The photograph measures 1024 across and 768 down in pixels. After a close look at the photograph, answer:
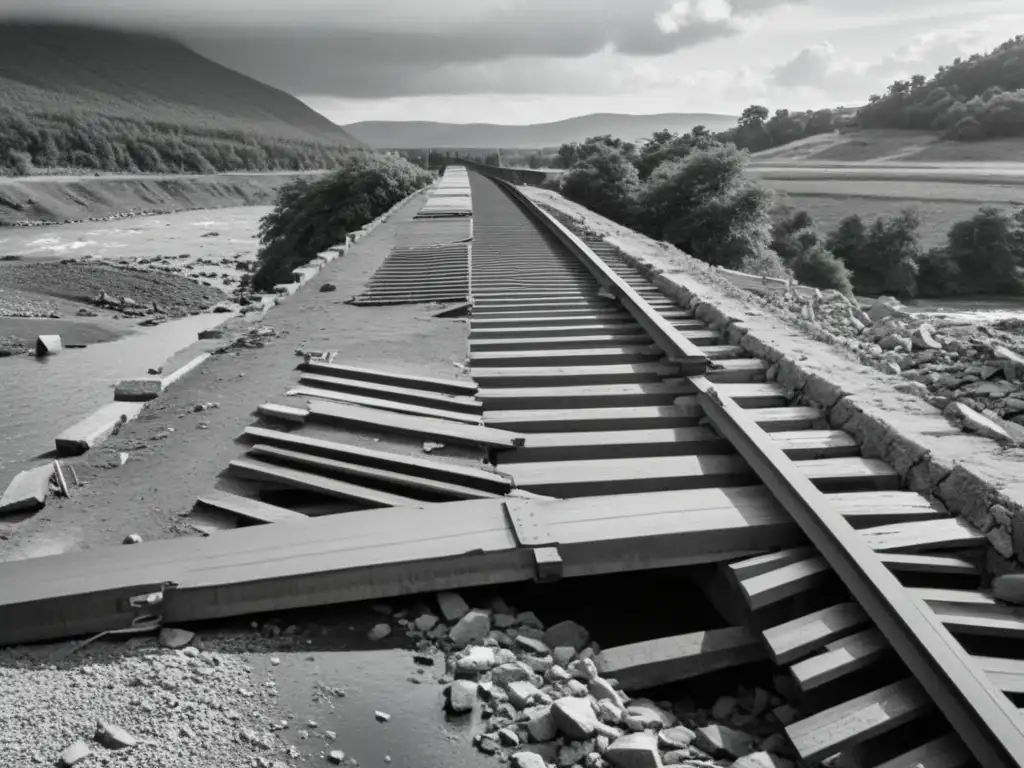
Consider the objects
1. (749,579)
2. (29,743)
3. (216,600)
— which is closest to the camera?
(29,743)

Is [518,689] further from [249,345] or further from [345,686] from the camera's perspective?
[249,345]

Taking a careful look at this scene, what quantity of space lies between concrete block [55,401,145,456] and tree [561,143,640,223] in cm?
3401

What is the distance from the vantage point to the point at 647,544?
364 cm

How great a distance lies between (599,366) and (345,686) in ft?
13.1

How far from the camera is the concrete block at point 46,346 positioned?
15.4 m

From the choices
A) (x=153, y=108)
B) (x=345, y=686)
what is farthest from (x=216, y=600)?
(x=153, y=108)

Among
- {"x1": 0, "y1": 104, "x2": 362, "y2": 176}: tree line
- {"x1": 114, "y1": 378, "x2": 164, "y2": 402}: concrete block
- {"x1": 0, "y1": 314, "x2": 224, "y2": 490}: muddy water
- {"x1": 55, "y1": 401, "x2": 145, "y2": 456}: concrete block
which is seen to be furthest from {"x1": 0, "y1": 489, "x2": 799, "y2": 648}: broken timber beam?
{"x1": 0, "y1": 104, "x2": 362, "y2": 176}: tree line

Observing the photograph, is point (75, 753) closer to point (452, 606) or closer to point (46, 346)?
point (452, 606)

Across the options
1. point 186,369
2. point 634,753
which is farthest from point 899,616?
point 186,369

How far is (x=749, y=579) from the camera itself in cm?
342

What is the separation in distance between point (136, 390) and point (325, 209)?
26.4m

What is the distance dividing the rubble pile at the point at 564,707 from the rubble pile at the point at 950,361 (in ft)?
8.27

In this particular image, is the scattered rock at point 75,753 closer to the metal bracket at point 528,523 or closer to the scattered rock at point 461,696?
the scattered rock at point 461,696

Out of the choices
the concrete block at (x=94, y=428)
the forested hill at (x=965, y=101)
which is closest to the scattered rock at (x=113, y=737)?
the concrete block at (x=94, y=428)
